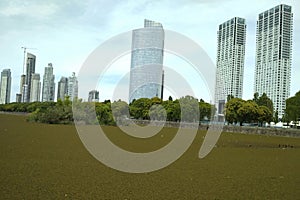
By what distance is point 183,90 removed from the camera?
13.7 metres

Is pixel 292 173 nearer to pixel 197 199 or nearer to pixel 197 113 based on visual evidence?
pixel 197 199

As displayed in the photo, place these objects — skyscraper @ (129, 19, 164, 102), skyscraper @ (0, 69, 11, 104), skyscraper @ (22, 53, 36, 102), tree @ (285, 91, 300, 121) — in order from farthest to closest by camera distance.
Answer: skyscraper @ (0, 69, 11, 104) → skyscraper @ (22, 53, 36, 102) → tree @ (285, 91, 300, 121) → skyscraper @ (129, 19, 164, 102)

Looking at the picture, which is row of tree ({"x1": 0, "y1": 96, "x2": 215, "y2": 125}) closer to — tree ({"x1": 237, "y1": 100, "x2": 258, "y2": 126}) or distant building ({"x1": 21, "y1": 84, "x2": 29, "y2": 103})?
tree ({"x1": 237, "y1": 100, "x2": 258, "y2": 126})

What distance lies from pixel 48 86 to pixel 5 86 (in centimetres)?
4095

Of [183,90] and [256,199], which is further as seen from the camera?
[183,90]

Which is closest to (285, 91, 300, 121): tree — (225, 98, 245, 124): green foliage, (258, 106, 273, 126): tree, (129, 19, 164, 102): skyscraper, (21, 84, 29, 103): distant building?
(258, 106, 273, 126): tree

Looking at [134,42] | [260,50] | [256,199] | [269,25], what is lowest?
[256,199]

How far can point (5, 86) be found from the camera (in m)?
151

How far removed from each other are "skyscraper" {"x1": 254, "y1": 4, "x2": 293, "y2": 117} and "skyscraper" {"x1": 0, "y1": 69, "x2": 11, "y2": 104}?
111 metres

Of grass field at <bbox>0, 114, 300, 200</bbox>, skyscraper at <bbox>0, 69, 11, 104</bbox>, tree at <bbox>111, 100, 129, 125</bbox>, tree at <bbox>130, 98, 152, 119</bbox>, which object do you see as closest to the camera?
grass field at <bbox>0, 114, 300, 200</bbox>

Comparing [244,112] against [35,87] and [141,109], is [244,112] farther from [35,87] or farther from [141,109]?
[35,87]

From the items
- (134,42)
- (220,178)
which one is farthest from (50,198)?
(134,42)

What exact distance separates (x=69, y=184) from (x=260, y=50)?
244ft

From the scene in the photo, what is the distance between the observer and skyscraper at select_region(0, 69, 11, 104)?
149m
